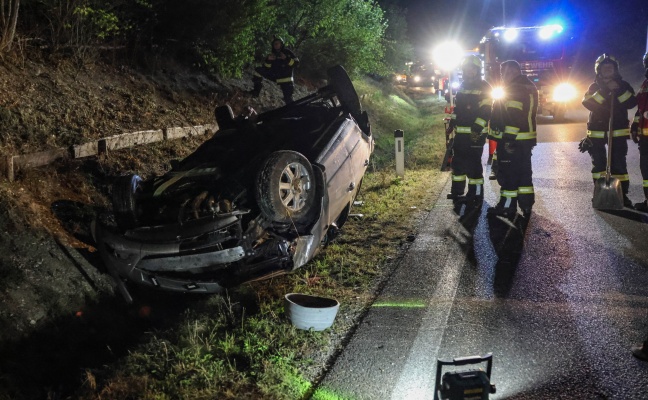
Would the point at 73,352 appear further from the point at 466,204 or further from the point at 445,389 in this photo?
the point at 466,204

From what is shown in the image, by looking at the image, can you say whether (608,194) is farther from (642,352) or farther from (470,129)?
(642,352)

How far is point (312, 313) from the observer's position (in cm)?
403

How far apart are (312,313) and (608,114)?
5.84 metres

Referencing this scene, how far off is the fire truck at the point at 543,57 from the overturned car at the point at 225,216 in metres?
14.4

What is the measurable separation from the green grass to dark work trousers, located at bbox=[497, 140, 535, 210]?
1475mm

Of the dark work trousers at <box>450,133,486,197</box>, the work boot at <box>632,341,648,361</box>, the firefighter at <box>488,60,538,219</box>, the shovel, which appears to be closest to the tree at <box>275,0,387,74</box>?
the dark work trousers at <box>450,133,486,197</box>

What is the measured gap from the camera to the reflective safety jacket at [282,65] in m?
11.1

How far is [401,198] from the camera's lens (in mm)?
8594

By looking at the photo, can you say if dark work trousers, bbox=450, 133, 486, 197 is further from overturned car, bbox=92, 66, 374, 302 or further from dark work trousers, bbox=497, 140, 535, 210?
overturned car, bbox=92, 66, 374, 302

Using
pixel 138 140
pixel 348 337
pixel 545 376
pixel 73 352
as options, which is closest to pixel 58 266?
pixel 73 352

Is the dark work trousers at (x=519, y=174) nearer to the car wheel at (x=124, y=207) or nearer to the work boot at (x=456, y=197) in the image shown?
the work boot at (x=456, y=197)

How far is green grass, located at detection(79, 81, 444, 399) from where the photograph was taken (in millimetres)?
3352

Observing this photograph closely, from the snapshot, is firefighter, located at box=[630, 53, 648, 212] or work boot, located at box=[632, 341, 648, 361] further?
firefighter, located at box=[630, 53, 648, 212]

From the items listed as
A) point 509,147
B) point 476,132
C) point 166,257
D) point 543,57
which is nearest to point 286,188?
point 166,257
